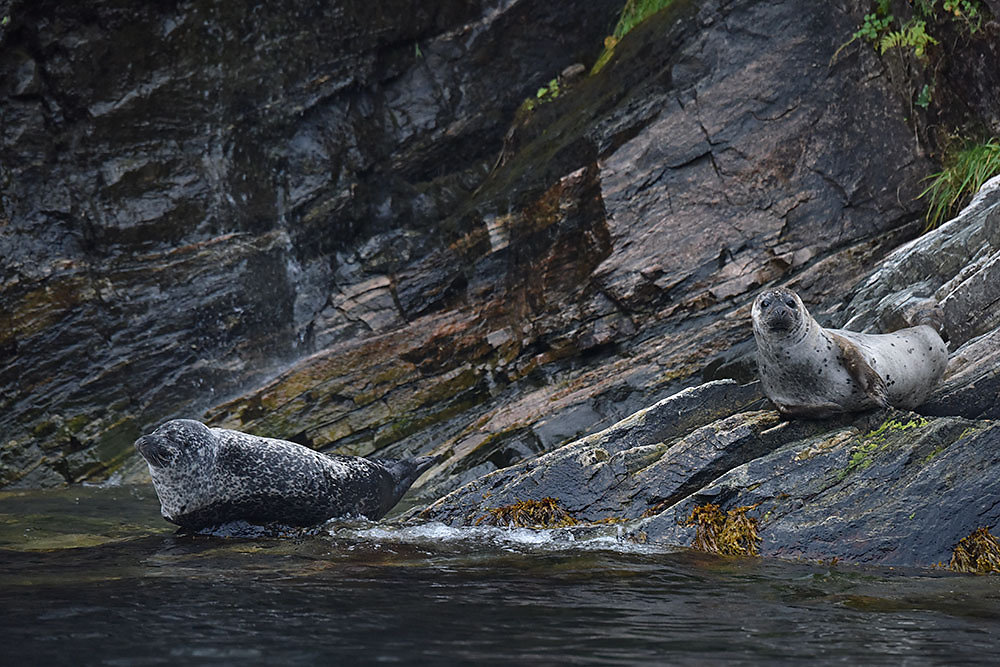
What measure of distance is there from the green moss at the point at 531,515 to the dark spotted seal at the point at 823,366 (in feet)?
5.07

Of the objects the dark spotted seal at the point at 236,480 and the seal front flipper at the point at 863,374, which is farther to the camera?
the dark spotted seal at the point at 236,480

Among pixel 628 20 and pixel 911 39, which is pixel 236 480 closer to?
pixel 911 39

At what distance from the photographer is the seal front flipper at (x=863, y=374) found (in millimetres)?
5816

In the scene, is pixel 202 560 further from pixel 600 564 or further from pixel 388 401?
pixel 388 401

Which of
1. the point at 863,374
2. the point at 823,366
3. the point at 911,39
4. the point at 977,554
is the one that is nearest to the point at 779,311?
the point at 823,366

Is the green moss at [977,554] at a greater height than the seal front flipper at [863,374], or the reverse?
the seal front flipper at [863,374]

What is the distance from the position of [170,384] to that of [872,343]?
24.6 feet

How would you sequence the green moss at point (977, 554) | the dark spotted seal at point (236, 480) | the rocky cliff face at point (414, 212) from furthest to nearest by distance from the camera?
the rocky cliff face at point (414, 212)
the dark spotted seal at point (236, 480)
the green moss at point (977, 554)

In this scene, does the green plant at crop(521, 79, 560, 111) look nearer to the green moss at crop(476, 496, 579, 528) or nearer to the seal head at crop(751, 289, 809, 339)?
the seal head at crop(751, 289, 809, 339)

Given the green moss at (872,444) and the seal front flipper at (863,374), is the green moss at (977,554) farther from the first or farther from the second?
the seal front flipper at (863,374)

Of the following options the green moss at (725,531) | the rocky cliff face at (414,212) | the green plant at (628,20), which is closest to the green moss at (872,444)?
the green moss at (725,531)

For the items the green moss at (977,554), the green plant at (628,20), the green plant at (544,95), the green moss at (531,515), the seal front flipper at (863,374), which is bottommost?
the green moss at (977,554)

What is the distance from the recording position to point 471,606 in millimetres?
4121

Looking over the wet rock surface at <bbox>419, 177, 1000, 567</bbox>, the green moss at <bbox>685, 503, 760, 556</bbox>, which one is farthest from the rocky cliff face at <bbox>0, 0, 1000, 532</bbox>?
the green moss at <bbox>685, 503, 760, 556</bbox>
